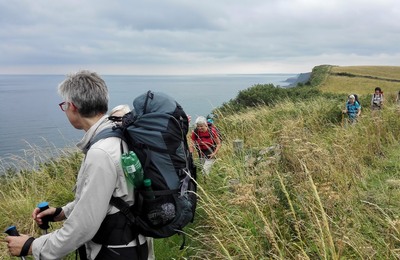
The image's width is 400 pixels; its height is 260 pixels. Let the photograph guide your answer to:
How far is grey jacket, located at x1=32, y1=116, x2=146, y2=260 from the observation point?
2027mm

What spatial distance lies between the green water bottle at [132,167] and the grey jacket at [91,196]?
60 millimetres

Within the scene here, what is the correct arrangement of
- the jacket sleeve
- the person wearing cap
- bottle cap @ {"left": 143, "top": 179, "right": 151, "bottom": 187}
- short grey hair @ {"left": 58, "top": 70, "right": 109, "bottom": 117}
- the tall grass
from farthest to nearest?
the person wearing cap, the tall grass, short grey hair @ {"left": 58, "top": 70, "right": 109, "bottom": 117}, bottle cap @ {"left": 143, "top": 179, "right": 151, "bottom": 187}, the jacket sleeve

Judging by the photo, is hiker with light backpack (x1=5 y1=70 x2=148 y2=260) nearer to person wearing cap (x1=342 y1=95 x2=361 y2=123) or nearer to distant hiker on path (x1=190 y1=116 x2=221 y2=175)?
distant hiker on path (x1=190 y1=116 x2=221 y2=175)

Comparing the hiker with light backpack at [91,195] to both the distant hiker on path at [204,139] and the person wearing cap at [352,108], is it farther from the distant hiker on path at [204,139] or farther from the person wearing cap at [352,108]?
the person wearing cap at [352,108]

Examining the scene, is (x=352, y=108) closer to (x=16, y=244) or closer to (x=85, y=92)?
(x=85, y=92)

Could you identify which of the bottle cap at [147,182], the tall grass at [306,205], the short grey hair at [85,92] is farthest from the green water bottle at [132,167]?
the tall grass at [306,205]

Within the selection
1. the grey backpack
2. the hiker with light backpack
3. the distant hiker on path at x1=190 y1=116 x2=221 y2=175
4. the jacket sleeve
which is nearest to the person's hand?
the hiker with light backpack

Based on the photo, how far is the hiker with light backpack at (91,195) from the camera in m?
2.04

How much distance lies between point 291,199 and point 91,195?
74.6 inches

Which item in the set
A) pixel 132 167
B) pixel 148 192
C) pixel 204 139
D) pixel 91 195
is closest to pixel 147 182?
pixel 148 192

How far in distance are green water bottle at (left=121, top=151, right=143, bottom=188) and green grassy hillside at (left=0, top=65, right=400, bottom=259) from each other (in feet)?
2.24

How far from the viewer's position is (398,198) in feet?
11.6

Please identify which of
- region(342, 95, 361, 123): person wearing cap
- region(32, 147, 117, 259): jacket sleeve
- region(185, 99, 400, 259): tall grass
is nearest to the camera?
region(32, 147, 117, 259): jacket sleeve

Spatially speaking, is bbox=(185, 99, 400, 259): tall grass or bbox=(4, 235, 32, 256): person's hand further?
bbox=(185, 99, 400, 259): tall grass
